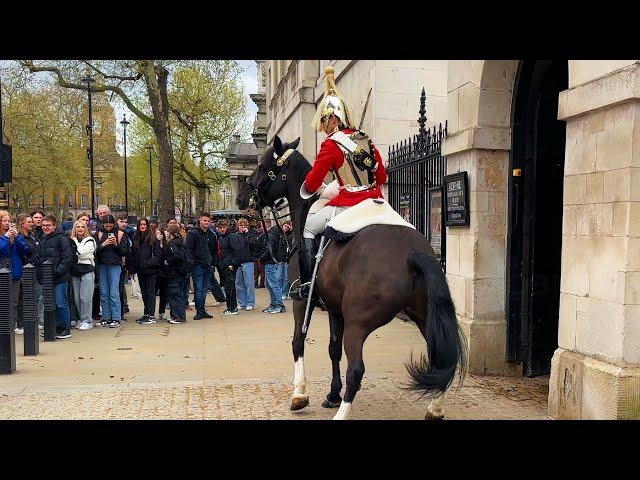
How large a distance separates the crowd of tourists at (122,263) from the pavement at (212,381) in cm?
75

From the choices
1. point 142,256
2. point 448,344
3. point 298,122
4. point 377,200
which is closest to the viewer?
point 448,344

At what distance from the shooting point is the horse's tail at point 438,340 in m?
4.37

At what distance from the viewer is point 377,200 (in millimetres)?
5176

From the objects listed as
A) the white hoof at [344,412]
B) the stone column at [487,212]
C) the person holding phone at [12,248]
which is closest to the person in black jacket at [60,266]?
the person holding phone at [12,248]

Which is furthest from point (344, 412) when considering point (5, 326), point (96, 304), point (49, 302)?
point (96, 304)

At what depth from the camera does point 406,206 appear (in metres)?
10.8

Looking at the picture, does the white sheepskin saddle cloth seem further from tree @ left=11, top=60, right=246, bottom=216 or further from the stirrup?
tree @ left=11, top=60, right=246, bottom=216

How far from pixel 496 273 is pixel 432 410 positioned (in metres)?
2.38

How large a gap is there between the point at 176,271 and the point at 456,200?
5947 mm

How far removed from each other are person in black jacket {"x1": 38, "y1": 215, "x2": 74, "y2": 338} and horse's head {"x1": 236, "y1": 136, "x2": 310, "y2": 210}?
4940 mm

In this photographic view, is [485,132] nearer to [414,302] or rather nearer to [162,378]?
[414,302]

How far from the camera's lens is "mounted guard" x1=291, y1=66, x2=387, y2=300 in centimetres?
525

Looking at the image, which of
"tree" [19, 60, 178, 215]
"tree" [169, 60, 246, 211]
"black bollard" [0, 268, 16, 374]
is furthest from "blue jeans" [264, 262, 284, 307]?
"tree" [169, 60, 246, 211]
